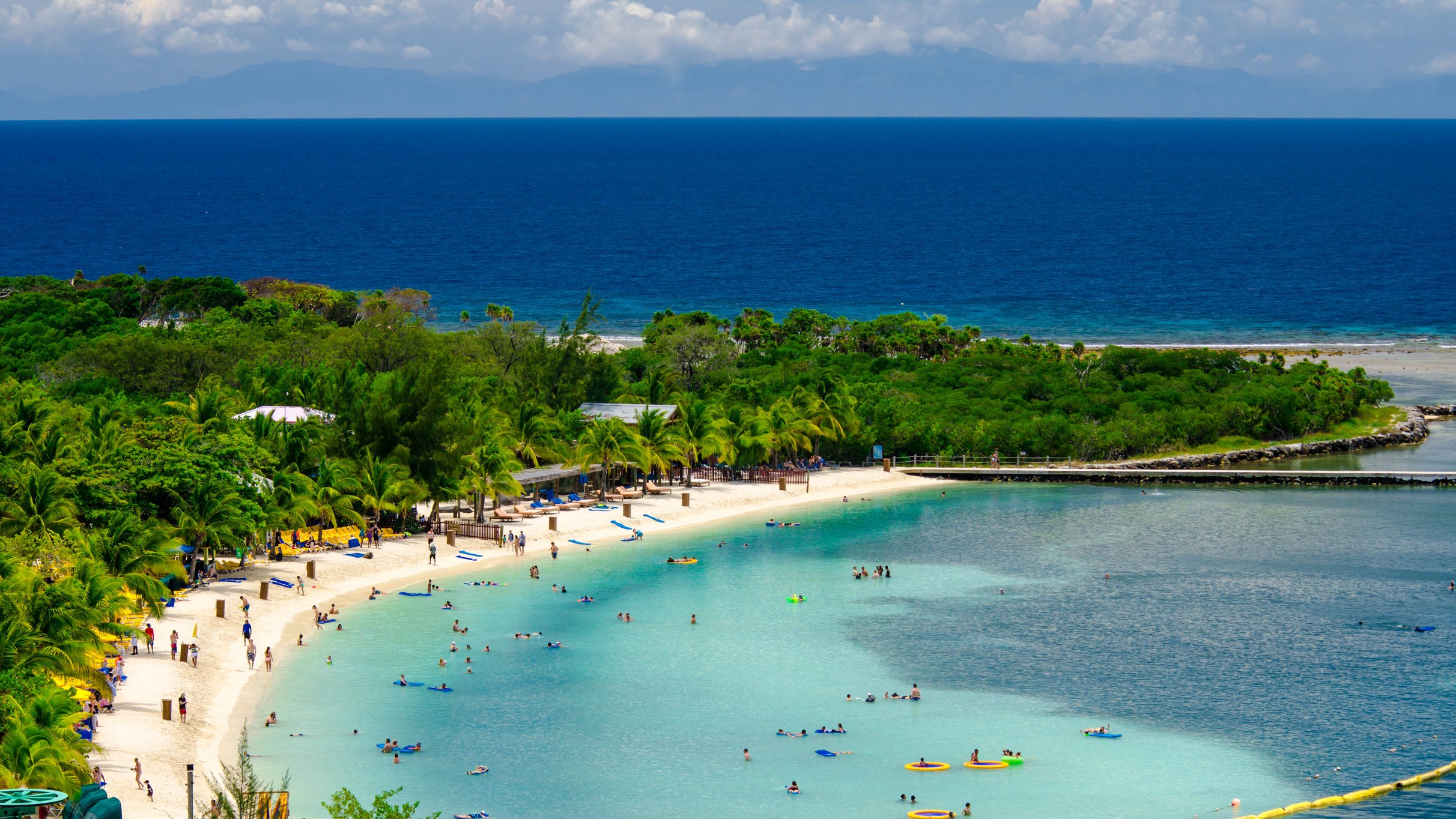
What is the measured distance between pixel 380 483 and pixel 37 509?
46.7ft

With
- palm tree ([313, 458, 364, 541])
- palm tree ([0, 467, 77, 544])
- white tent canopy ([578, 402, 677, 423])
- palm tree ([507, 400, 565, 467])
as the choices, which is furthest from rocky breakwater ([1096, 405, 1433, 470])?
palm tree ([0, 467, 77, 544])

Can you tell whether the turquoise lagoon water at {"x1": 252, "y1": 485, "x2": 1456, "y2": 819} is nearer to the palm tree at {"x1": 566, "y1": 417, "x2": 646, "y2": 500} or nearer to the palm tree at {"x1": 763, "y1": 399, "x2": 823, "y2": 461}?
the palm tree at {"x1": 566, "y1": 417, "x2": 646, "y2": 500}

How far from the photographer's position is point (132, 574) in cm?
4297

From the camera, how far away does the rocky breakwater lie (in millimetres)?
76375

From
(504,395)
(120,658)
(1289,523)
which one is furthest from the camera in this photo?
(504,395)

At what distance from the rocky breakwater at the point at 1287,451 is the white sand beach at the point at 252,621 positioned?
43.2 feet

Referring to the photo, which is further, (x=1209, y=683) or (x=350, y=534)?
(x=350, y=534)

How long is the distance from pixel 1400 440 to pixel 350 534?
6073cm

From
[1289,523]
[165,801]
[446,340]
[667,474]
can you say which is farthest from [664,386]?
[165,801]

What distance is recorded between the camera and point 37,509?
46.5 metres

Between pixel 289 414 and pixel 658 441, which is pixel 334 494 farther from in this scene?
pixel 658 441

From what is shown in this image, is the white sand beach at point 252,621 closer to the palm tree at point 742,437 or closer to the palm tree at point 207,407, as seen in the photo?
the palm tree at point 742,437

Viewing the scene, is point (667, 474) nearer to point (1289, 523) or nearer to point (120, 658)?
point (1289, 523)

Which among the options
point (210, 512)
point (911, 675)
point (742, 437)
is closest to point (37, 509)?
point (210, 512)
